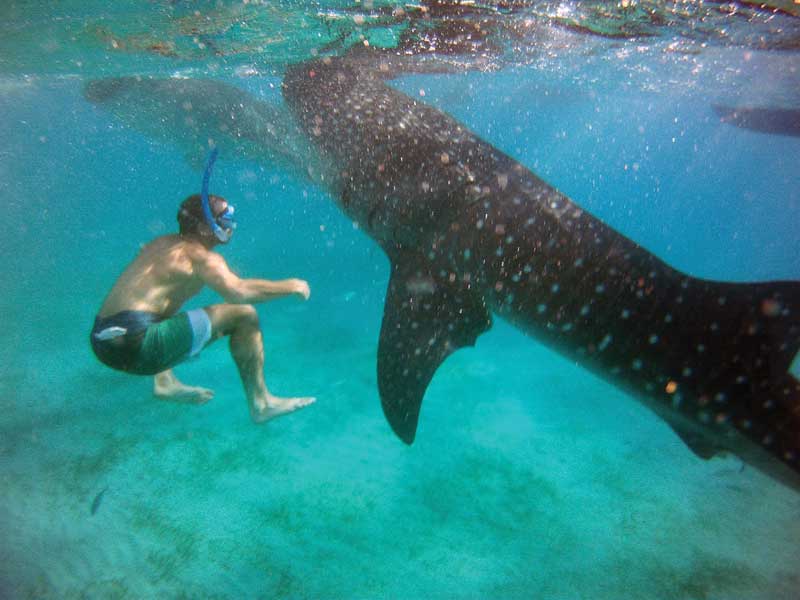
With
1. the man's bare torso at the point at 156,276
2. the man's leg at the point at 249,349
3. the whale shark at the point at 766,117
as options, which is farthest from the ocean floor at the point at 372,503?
the whale shark at the point at 766,117

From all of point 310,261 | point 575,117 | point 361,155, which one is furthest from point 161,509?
point 575,117

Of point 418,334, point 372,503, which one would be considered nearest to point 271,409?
point 372,503

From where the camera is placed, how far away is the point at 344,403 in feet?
28.5

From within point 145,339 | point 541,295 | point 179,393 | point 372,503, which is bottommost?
point 372,503

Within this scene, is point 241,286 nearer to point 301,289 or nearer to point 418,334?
point 301,289

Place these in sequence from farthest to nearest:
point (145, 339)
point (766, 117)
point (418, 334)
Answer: point (766, 117) < point (145, 339) < point (418, 334)

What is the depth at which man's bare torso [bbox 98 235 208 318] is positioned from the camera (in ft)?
15.6

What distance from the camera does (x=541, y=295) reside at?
327 centimetres

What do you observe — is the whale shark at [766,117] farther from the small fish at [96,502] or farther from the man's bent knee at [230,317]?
the small fish at [96,502]

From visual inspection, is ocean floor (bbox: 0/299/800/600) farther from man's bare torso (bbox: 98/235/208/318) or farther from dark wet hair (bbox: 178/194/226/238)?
dark wet hair (bbox: 178/194/226/238)

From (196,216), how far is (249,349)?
63.5 inches

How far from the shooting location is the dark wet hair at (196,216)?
478cm

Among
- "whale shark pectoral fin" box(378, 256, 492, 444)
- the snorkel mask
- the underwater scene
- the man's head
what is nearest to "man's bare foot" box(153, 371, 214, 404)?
the underwater scene

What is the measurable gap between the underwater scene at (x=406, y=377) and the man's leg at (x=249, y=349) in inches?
1.4
